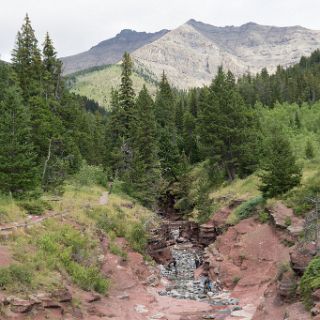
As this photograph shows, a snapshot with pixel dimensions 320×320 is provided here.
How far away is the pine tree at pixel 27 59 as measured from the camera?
54.4 metres

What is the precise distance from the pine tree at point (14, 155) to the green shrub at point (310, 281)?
20.9 m

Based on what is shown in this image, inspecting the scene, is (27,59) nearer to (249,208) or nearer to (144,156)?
(144,156)

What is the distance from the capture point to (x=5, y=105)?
113 ft

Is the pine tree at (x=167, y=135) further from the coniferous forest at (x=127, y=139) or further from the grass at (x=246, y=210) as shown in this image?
the grass at (x=246, y=210)

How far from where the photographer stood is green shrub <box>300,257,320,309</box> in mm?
20719

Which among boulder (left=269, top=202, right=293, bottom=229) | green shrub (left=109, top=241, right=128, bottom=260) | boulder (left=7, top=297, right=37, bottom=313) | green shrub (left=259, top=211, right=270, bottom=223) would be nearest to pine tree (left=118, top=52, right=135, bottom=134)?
green shrub (left=109, top=241, right=128, bottom=260)

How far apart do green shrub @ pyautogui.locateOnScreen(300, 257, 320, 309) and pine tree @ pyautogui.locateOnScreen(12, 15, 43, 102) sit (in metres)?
40.1

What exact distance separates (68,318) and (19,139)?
16.1 metres

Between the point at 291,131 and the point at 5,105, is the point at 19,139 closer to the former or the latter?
the point at 5,105

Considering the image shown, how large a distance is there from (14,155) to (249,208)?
785 inches

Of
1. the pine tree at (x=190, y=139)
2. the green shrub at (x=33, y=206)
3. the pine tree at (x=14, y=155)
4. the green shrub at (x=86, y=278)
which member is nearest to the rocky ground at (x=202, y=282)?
the green shrub at (x=86, y=278)

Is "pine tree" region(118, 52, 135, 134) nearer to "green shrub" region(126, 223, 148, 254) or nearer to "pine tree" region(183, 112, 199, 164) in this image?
"pine tree" region(183, 112, 199, 164)

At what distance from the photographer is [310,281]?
21.3 meters

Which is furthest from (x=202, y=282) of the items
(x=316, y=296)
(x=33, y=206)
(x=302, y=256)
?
(x=316, y=296)
